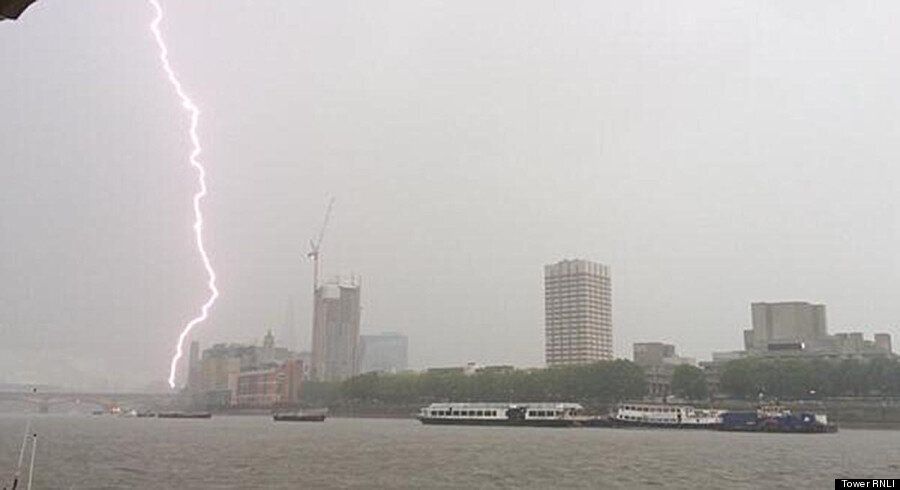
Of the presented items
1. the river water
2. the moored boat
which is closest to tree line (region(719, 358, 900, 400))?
the moored boat

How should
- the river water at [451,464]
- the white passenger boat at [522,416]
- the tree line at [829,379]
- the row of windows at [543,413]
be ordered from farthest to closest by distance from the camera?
the tree line at [829,379]
the row of windows at [543,413]
the white passenger boat at [522,416]
the river water at [451,464]

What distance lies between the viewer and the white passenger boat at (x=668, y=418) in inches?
6831

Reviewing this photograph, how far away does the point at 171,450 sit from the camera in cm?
10100

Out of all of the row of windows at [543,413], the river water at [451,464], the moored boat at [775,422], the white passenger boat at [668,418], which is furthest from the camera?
the row of windows at [543,413]

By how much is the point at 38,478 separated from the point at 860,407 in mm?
163002

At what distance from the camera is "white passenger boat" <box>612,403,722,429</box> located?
174 metres

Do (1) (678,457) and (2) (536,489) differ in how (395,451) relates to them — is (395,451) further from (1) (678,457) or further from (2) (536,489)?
(2) (536,489)

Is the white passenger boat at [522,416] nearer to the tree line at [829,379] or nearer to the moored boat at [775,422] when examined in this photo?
the moored boat at [775,422]

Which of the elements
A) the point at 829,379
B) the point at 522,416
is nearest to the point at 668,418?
the point at 522,416

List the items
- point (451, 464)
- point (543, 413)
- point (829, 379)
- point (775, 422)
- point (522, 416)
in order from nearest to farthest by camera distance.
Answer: point (451, 464) < point (775, 422) < point (543, 413) < point (522, 416) < point (829, 379)

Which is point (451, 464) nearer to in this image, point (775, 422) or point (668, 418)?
point (775, 422)

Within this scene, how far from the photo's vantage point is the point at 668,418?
177 meters

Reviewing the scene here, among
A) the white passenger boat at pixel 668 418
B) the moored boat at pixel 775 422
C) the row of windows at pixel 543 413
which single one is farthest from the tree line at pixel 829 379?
the row of windows at pixel 543 413

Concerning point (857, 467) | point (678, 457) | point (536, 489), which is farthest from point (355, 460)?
point (857, 467)
